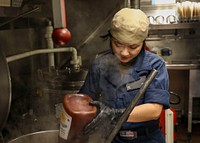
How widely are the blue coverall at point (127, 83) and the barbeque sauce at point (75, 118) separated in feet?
1.00

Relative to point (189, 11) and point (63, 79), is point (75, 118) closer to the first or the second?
point (63, 79)

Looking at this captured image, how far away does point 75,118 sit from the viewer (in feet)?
3.17

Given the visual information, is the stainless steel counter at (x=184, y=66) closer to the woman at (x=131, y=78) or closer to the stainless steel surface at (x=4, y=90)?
the woman at (x=131, y=78)

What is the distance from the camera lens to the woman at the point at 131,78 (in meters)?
1.22

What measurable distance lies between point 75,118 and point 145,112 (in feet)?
1.25

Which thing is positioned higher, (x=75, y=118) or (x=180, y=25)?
(x=180, y=25)

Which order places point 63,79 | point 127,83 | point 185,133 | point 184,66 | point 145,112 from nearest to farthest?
point 145,112, point 127,83, point 63,79, point 184,66, point 185,133

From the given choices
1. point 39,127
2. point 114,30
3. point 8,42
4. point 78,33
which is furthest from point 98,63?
point 78,33

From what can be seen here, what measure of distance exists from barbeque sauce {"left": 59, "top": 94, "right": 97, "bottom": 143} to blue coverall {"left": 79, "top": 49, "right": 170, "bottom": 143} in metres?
0.31

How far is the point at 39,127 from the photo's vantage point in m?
1.50

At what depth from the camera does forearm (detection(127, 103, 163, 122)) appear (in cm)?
119

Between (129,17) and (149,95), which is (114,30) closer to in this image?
(129,17)

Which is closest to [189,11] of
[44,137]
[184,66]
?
[184,66]

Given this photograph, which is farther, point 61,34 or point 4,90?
point 61,34
